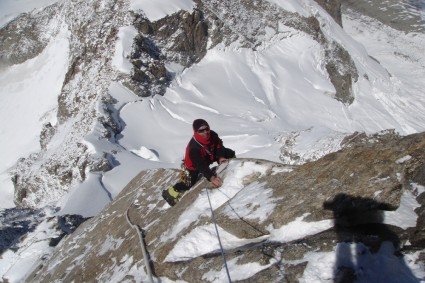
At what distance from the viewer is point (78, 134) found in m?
29.8

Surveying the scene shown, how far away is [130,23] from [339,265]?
34645 millimetres

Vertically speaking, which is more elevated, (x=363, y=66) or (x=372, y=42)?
(x=363, y=66)

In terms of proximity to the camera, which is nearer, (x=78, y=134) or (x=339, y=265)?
(x=339, y=265)

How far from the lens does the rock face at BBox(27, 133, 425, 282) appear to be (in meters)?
4.54

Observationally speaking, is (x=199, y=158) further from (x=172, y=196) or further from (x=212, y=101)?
(x=212, y=101)

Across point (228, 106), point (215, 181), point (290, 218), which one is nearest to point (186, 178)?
point (215, 181)

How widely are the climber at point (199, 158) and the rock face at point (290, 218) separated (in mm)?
271

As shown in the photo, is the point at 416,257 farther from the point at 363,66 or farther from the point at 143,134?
the point at 363,66

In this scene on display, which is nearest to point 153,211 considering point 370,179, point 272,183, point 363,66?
point 272,183

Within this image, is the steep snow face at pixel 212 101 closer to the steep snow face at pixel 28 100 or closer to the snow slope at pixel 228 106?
the snow slope at pixel 228 106

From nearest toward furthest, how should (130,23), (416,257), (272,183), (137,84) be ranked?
(416,257) → (272,183) → (137,84) → (130,23)

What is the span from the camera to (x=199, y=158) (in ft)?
23.9

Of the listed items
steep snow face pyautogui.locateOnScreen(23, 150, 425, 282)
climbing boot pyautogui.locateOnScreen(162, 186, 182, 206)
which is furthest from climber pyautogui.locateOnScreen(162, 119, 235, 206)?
steep snow face pyautogui.locateOnScreen(23, 150, 425, 282)

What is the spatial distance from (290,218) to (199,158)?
2416 mm
